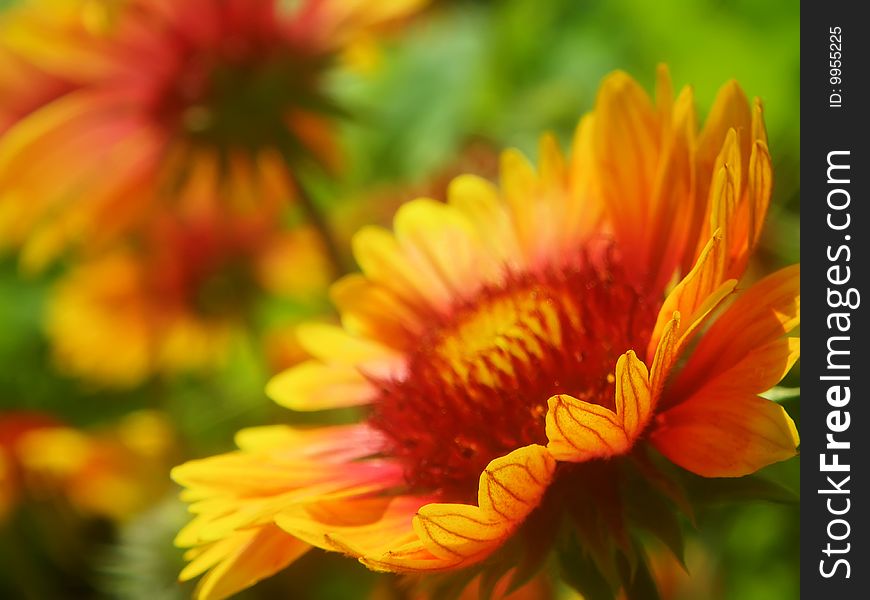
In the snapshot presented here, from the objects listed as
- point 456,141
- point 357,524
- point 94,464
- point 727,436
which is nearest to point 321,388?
point 357,524

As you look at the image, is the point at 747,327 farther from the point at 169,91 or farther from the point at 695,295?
the point at 169,91

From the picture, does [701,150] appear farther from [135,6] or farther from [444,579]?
[135,6]

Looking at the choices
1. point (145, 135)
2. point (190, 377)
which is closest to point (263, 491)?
point (145, 135)

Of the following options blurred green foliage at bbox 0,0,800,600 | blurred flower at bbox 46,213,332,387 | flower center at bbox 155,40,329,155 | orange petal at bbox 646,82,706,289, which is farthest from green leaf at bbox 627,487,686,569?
blurred flower at bbox 46,213,332,387

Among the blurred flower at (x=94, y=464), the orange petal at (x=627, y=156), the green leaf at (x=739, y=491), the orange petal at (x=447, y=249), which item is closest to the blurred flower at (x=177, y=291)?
the blurred flower at (x=94, y=464)

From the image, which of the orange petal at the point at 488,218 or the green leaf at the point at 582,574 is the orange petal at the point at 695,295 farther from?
the orange petal at the point at 488,218

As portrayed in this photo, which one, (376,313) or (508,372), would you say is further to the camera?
(376,313)
